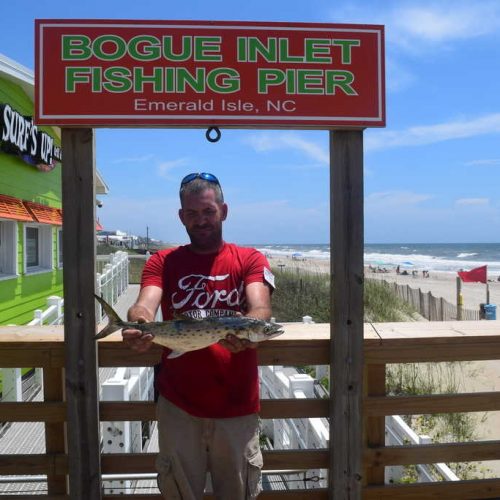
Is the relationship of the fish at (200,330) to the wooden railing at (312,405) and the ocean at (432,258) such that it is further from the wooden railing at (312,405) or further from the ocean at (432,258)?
the ocean at (432,258)

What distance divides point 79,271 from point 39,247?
27.7 feet

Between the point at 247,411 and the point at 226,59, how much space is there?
172cm

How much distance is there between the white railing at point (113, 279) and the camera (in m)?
11.0

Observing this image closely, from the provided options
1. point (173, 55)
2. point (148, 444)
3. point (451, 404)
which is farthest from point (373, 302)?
point (173, 55)

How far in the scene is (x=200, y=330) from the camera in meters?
2.19

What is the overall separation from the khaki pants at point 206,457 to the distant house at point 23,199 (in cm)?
559

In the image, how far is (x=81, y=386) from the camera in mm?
2650

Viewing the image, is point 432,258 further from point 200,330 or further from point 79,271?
point 200,330

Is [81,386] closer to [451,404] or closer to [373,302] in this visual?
[451,404]

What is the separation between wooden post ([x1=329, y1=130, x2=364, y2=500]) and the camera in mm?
2689

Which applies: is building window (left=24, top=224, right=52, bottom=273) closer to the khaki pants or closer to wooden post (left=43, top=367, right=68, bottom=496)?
wooden post (left=43, top=367, right=68, bottom=496)

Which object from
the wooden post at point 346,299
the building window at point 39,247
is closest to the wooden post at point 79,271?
the wooden post at point 346,299

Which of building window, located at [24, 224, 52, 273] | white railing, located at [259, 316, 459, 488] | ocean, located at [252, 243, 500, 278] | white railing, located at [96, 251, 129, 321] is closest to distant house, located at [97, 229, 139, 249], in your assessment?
ocean, located at [252, 243, 500, 278]

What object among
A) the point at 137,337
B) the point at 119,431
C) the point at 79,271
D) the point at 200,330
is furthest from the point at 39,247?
the point at 200,330
